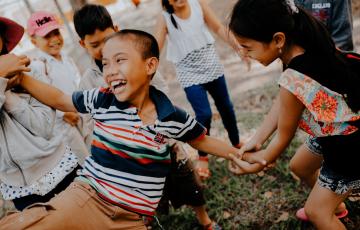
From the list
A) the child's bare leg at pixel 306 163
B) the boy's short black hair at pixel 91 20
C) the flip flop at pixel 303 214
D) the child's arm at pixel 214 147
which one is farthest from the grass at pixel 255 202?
the boy's short black hair at pixel 91 20

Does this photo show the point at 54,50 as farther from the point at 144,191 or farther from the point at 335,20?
the point at 335,20

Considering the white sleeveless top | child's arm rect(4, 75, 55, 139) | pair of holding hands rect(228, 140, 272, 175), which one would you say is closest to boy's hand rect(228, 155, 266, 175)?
pair of holding hands rect(228, 140, 272, 175)

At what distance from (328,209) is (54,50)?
3.12m

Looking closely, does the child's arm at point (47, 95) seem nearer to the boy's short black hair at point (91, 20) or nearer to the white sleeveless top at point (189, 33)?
the boy's short black hair at point (91, 20)

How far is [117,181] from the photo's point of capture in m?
2.08

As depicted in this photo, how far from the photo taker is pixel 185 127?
7.16 feet

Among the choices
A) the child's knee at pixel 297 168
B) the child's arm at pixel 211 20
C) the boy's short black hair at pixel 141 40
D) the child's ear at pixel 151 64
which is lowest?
the child's knee at pixel 297 168

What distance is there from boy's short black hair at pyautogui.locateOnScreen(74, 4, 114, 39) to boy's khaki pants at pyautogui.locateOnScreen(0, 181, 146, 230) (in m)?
1.40

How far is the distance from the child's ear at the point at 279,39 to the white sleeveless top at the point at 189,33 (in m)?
1.90

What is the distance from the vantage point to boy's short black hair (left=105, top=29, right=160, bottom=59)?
219 centimetres

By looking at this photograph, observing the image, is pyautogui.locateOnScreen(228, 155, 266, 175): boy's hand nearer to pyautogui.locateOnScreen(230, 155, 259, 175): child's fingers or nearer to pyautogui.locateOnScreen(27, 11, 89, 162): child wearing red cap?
pyautogui.locateOnScreen(230, 155, 259, 175): child's fingers

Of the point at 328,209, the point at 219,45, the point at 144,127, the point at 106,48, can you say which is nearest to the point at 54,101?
the point at 106,48

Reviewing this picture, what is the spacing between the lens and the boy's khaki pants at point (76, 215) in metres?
1.73

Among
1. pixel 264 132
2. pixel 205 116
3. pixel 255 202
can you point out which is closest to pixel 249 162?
pixel 264 132
